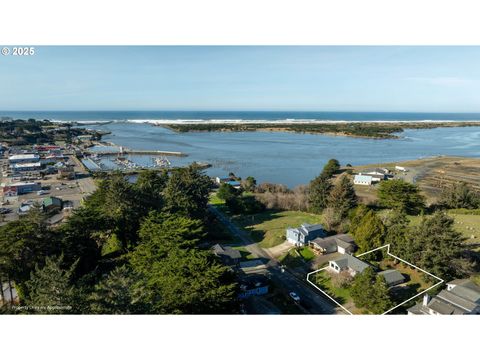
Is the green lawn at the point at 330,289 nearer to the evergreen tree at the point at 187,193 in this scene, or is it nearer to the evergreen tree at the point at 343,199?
the evergreen tree at the point at 343,199

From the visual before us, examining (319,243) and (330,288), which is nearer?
(330,288)

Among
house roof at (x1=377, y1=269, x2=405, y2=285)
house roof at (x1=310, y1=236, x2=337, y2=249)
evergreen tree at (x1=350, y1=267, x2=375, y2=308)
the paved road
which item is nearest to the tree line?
the paved road

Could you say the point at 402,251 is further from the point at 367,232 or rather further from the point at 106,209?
the point at 106,209

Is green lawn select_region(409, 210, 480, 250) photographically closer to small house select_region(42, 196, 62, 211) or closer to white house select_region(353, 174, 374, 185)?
white house select_region(353, 174, 374, 185)

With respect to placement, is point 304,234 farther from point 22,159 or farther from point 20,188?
point 22,159

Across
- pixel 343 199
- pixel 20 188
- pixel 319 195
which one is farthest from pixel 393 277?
pixel 20 188

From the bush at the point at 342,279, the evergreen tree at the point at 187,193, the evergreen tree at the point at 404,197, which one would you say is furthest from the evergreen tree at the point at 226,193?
the bush at the point at 342,279

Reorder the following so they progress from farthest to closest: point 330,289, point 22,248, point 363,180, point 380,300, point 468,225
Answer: point 363,180
point 468,225
point 330,289
point 380,300
point 22,248
